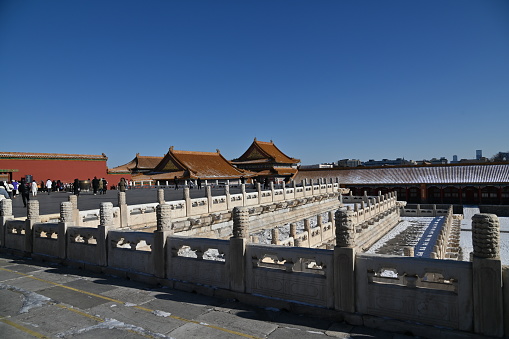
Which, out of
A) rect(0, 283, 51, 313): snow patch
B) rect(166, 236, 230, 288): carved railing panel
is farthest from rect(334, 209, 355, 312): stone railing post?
rect(0, 283, 51, 313): snow patch

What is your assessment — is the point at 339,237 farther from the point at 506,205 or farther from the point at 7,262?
the point at 506,205

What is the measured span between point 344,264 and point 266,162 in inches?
1802

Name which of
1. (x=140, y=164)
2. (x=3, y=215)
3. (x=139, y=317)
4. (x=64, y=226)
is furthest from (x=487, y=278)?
(x=140, y=164)

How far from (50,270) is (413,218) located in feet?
106

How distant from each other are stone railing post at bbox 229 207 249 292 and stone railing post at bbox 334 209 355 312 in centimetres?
146

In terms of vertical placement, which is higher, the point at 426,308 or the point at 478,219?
the point at 478,219

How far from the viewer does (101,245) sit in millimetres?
7328

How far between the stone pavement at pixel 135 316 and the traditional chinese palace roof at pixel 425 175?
1547 inches

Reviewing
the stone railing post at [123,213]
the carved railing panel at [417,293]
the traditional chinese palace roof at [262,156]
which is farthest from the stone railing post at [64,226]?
the traditional chinese palace roof at [262,156]

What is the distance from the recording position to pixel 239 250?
5.47m

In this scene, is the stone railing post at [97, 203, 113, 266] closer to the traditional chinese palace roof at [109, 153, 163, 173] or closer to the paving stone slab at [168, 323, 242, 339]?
the paving stone slab at [168, 323, 242, 339]

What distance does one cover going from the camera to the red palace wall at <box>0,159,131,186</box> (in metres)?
29.7

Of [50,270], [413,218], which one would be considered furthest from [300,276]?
[413,218]

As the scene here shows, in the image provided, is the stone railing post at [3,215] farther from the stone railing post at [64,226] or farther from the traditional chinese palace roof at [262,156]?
the traditional chinese palace roof at [262,156]
